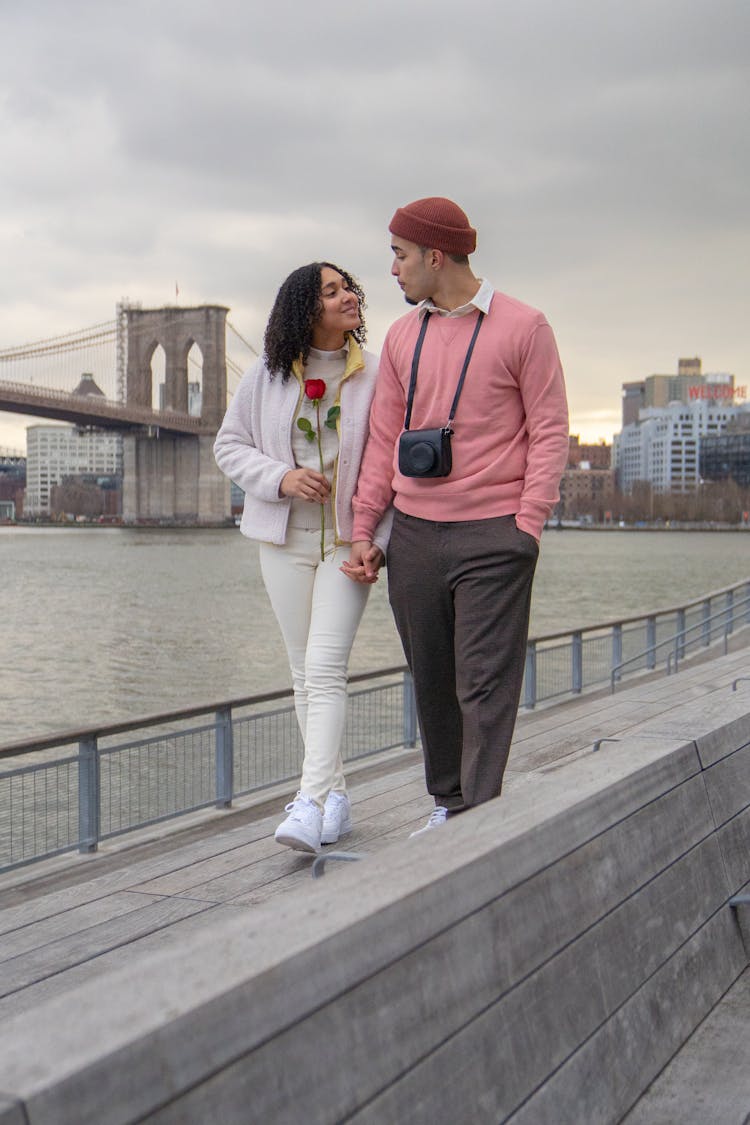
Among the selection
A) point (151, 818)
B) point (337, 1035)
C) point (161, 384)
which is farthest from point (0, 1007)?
point (161, 384)

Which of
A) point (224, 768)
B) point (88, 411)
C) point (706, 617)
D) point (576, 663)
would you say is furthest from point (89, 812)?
point (88, 411)

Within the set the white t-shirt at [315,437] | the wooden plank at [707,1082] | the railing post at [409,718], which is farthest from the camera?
the railing post at [409,718]

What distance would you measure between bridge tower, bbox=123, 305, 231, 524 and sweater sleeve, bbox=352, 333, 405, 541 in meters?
64.8

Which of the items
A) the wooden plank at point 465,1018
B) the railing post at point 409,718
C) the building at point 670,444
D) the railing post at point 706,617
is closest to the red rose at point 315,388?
the wooden plank at point 465,1018

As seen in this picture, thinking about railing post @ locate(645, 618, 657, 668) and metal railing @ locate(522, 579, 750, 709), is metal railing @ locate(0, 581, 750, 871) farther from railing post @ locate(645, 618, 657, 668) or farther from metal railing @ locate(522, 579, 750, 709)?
railing post @ locate(645, 618, 657, 668)

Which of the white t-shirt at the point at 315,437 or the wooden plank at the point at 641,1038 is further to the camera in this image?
the white t-shirt at the point at 315,437

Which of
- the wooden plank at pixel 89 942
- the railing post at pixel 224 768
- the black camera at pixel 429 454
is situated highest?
the black camera at pixel 429 454

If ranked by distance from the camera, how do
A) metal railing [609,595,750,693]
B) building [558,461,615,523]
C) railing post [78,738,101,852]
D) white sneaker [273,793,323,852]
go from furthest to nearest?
building [558,461,615,523] < metal railing [609,595,750,693] < railing post [78,738,101,852] < white sneaker [273,793,323,852]

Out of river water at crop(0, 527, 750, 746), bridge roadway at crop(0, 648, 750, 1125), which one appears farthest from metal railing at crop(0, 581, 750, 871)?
bridge roadway at crop(0, 648, 750, 1125)

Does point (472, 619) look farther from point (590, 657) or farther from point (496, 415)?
point (590, 657)

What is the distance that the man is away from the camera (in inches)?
104

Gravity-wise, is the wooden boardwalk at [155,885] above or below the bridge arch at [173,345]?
below

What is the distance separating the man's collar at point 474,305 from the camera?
107 inches

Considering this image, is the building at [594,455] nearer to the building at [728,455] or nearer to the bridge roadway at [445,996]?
the building at [728,455]
